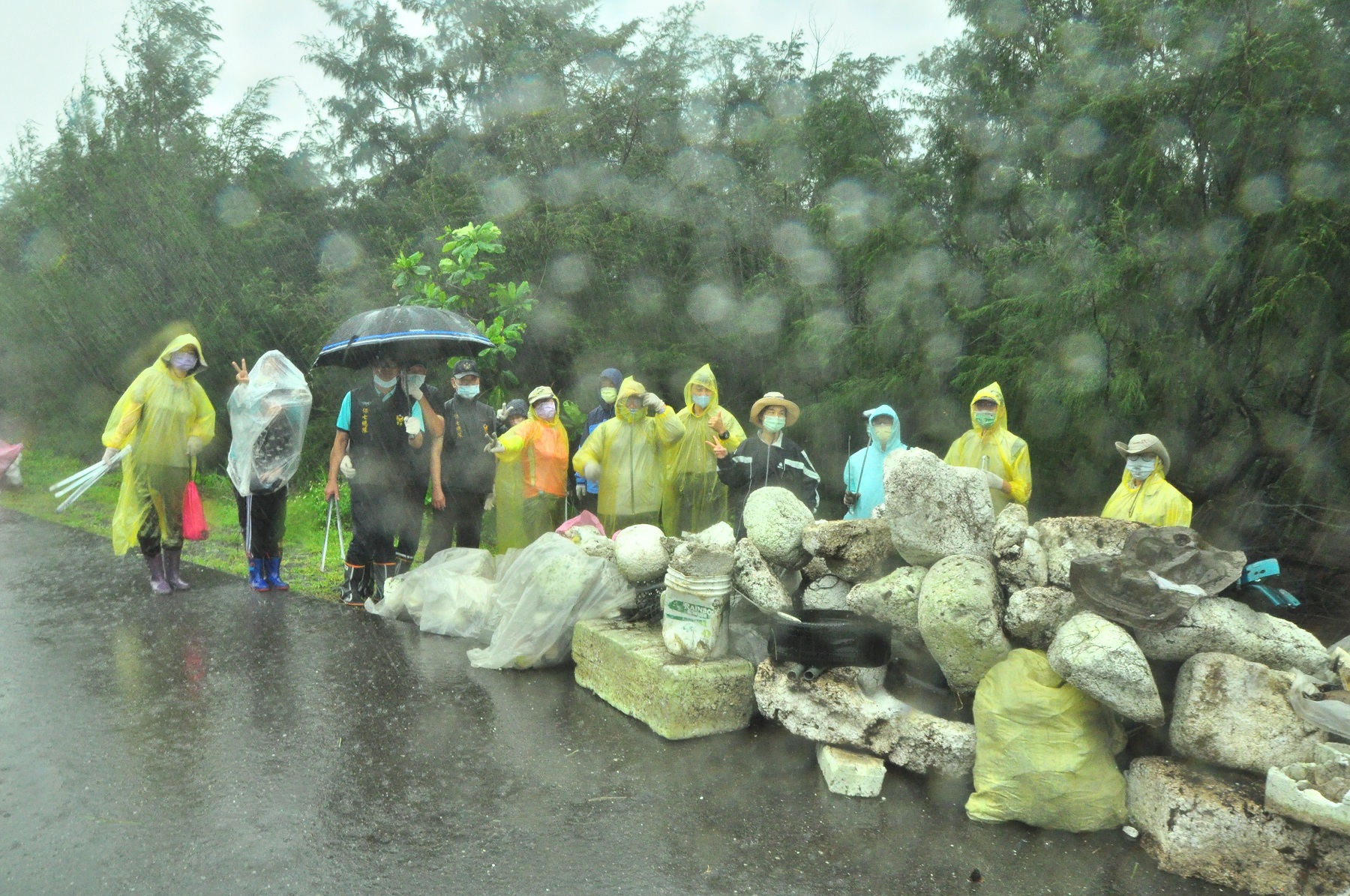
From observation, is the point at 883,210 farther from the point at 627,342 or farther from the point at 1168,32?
the point at 627,342

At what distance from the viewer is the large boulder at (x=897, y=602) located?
15.6 ft

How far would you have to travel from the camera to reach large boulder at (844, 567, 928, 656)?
4.77 meters

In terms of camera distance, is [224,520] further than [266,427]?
Yes

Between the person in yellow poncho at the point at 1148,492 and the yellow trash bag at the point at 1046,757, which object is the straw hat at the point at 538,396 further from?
the yellow trash bag at the point at 1046,757

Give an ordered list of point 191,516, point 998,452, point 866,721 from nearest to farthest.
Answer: point 866,721 < point 998,452 < point 191,516

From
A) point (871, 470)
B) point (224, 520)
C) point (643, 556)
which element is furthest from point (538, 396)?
point (224, 520)

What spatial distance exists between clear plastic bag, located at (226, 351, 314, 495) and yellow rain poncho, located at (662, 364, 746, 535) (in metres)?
3.08

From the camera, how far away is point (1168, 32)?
6.07m

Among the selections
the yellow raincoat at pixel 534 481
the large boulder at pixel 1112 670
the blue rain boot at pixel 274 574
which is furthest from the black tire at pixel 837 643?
the blue rain boot at pixel 274 574

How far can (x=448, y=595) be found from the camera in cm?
692

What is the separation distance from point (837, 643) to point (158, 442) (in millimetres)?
5666

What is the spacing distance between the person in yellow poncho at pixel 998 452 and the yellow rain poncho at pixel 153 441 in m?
5.71

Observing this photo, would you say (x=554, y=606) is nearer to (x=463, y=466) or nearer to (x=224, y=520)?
(x=463, y=466)

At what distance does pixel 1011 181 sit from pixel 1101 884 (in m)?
5.16
